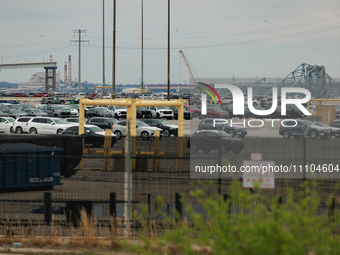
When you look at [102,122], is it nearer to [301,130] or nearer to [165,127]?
[165,127]

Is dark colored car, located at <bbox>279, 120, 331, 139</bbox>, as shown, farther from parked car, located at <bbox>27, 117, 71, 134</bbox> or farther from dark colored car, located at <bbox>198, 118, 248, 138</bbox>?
parked car, located at <bbox>27, 117, 71, 134</bbox>

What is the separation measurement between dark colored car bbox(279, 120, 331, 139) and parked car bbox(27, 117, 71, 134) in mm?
17706

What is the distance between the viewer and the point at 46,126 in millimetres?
38594

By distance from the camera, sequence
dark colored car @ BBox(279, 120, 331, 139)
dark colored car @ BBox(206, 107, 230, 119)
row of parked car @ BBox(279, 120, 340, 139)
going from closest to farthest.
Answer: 1. dark colored car @ BBox(279, 120, 331, 139)
2. row of parked car @ BBox(279, 120, 340, 139)
3. dark colored car @ BBox(206, 107, 230, 119)

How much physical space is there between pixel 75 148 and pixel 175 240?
11.5m

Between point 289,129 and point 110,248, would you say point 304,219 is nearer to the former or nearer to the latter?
point 110,248

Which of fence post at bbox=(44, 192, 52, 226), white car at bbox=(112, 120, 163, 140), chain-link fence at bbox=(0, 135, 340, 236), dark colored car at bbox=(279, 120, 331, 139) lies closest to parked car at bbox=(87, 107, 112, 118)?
white car at bbox=(112, 120, 163, 140)

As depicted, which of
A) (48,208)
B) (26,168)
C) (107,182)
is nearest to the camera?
(48,208)

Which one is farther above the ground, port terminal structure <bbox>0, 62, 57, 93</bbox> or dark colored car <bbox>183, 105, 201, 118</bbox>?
port terminal structure <bbox>0, 62, 57, 93</bbox>

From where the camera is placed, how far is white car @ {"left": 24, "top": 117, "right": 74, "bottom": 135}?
3816 centimetres

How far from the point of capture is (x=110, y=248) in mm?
8500

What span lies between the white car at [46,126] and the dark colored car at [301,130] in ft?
58.0

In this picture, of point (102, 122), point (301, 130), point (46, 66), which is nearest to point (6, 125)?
point (102, 122)

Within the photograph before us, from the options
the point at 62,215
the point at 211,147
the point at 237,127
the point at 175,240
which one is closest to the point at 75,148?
the point at 211,147
